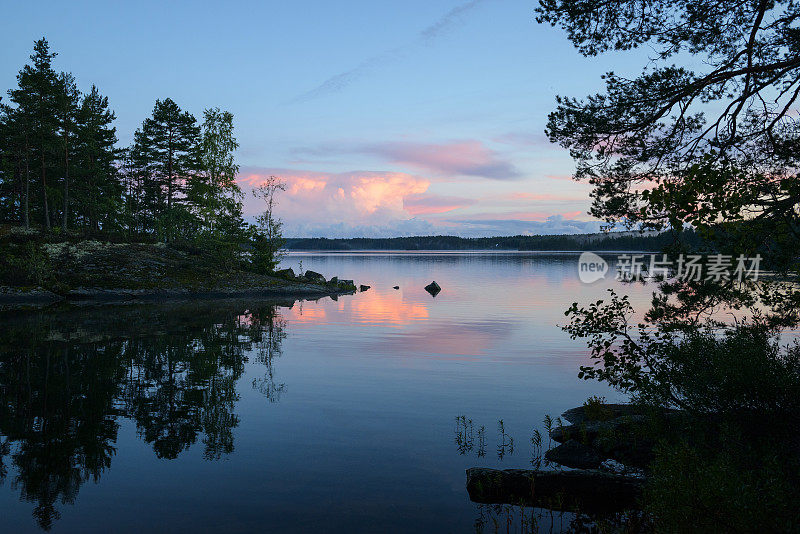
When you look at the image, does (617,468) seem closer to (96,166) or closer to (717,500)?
(717,500)

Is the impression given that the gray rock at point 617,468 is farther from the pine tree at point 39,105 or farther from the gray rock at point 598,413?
the pine tree at point 39,105

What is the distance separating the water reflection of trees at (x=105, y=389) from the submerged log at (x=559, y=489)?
20.1ft

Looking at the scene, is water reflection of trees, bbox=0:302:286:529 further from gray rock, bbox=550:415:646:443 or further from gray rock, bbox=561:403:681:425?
gray rock, bbox=561:403:681:425

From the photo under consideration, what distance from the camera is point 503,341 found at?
28219 mm

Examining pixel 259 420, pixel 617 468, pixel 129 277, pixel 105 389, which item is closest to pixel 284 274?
pixel 129 277

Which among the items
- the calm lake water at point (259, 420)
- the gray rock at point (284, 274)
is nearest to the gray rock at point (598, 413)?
the calm lake water at point (259, 420)

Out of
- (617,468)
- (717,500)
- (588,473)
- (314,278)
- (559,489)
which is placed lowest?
(617,468)

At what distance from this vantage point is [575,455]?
12258mm

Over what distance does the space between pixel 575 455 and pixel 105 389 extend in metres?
14.6

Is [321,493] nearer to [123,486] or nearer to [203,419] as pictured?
[123,486]

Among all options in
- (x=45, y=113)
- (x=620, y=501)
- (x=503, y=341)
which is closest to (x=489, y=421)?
(x=620, y=501)

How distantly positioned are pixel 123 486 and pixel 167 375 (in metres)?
9.85

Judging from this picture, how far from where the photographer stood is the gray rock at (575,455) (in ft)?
39.5

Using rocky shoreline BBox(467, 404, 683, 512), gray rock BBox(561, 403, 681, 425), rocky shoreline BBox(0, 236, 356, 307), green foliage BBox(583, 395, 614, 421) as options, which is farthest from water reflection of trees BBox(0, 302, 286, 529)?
rocky shoreline BBox(0, 236, 356, 307)
